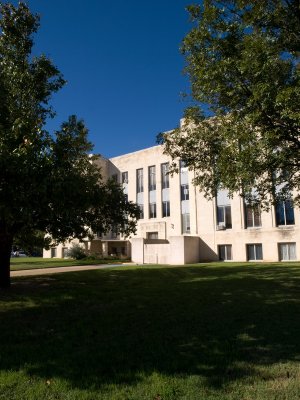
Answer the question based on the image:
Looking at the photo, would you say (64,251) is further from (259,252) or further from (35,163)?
(35,163)

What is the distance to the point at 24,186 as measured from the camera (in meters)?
9.32

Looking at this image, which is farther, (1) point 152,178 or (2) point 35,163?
(1) point 152,178

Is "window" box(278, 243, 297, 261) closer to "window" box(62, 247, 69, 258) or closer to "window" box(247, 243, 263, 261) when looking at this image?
"window" box(247, 243, 263, 261)

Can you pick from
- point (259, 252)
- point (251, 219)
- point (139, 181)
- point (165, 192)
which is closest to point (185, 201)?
point (165, 192)

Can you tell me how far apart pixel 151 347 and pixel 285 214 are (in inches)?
1080

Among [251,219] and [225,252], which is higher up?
[251,219]

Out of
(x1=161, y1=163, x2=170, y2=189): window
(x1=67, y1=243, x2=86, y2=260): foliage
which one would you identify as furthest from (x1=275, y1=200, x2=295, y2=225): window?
(x1=67, y1=243, x2=86, y2=260): foliage

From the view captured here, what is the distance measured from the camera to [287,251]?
31203 mm

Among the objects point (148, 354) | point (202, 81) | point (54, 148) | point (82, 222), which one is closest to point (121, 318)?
point (148, 354)

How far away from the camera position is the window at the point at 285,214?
30.8 metres

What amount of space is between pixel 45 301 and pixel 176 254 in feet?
73.5

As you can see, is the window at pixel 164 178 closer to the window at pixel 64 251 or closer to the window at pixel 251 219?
the window at pixel 251 219

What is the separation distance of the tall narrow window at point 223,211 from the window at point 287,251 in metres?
5.11

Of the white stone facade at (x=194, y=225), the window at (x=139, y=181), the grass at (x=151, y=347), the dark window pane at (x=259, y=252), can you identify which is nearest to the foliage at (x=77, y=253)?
the white stone facade at (x=194, y=225)
